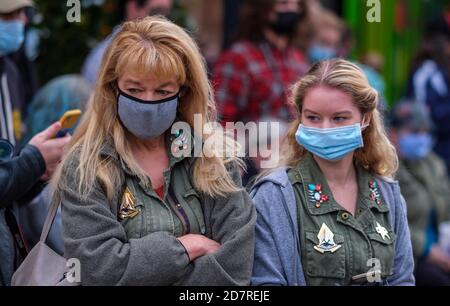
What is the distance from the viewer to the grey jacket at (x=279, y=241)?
3.91 metres

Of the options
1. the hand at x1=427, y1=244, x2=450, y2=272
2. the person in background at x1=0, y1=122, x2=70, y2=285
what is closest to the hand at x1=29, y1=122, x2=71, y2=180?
the person in background at x1=0, y1=122, x2=70, y2=285

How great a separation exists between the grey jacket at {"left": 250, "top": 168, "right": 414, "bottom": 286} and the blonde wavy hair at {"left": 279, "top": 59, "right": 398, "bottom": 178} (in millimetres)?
231

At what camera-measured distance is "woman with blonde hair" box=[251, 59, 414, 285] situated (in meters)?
3.93

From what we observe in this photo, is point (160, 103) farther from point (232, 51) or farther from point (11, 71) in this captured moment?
point (232, 51)

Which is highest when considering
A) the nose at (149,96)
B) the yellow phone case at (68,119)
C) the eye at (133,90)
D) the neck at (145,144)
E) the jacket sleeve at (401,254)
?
the eye at (133,90)

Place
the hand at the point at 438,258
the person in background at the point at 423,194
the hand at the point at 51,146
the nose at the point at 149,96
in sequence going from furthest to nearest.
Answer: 1. the hand at the point at 438,258
2. the person in background at the point at 423,194
3. the hand at the point at 51,146
4. the nose at the point at 149,96

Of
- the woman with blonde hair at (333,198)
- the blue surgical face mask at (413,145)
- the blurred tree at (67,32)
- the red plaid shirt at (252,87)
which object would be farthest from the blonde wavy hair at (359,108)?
the blurred tree at (67,32)

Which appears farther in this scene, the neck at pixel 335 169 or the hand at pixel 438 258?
the hand at pixel 438 258

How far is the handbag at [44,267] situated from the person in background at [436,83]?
230 inches

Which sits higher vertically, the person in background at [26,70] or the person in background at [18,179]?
the person in background at [26,70]

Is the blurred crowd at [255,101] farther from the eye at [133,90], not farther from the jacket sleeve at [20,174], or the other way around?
the eye at [133,90]

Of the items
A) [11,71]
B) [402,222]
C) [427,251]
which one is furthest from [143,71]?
[427,251]

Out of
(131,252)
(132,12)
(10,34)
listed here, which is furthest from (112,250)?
(132,12)

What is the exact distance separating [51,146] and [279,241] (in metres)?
1.19
